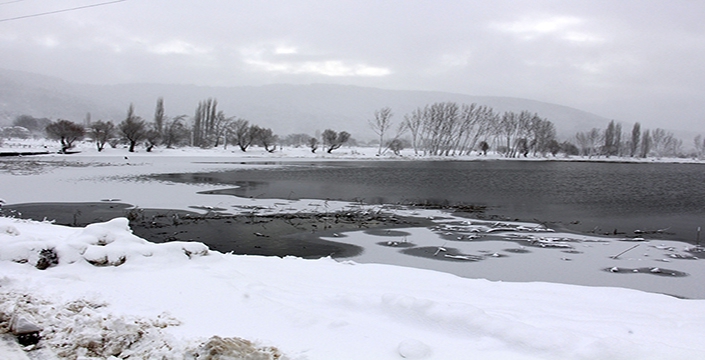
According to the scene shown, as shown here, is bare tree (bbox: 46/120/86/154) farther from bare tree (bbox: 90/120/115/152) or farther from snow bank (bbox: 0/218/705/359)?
snow bank (bbox: 0/218/705/359)

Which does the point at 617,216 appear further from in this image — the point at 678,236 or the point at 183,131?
the point at 183,131

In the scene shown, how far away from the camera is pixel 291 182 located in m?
27.1

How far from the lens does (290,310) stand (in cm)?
472

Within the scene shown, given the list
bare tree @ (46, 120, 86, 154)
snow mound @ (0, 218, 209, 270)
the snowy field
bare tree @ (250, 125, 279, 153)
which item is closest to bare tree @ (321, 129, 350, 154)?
bare tree @ (250, 125, 279, 153)

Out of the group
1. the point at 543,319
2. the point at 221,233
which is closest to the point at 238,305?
the point at 543,319

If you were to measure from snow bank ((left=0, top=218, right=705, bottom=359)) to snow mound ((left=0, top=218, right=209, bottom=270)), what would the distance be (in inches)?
0.7

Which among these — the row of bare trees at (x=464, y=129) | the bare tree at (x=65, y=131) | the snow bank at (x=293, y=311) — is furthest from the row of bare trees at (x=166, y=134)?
the snow bank at (x=293, y=311)

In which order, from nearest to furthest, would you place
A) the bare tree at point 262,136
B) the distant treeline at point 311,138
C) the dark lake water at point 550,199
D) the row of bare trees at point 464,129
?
the dark lake water at point 550,199, the distant treeline at point 311,138, the bare tree at point 262,136, the row of bare trees at point 464,129

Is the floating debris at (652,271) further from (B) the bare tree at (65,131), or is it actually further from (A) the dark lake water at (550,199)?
(B) the bare tree at (65,131)

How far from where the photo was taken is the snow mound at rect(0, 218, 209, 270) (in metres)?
5.63

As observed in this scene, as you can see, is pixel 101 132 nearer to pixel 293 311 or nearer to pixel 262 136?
pixel 262 136

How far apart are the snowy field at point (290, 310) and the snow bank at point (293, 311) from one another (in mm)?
16

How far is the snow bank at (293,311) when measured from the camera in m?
3.82

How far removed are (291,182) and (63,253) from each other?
21.2m
